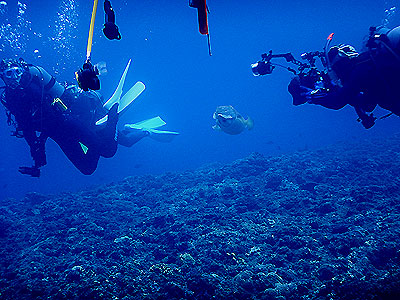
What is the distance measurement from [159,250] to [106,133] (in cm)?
361

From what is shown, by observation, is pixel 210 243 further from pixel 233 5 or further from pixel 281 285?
pixel 233 5

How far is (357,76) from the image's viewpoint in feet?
13.3

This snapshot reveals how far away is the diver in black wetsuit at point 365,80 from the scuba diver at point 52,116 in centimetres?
507

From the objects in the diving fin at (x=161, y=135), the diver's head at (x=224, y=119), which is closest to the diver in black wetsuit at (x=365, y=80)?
the diver's head at (x=224, y=119)

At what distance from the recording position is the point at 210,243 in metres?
5.39

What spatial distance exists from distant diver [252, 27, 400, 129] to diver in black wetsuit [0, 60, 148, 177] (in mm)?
4748

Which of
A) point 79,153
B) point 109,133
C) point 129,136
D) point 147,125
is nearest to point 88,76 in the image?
point 109,133

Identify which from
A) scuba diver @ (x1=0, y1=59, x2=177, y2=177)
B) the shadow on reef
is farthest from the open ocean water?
scuba diver @ (x1=0, y1=59, x2=177, y2=177)

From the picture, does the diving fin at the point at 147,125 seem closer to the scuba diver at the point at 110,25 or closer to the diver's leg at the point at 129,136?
the diver's leg at the point at 129,136

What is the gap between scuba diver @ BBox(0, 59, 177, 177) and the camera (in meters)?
5.77

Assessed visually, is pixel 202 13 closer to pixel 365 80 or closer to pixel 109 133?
pixel 365 80

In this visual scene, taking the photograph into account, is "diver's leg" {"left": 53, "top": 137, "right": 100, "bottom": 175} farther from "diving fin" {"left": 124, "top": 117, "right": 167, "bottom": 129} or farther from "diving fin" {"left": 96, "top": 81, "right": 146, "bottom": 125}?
"diving fin" {"left": 124, "top": 117, "right": 167, "bottom": 129}

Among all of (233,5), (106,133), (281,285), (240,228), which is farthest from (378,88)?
(233,5)

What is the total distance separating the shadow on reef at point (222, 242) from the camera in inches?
154
